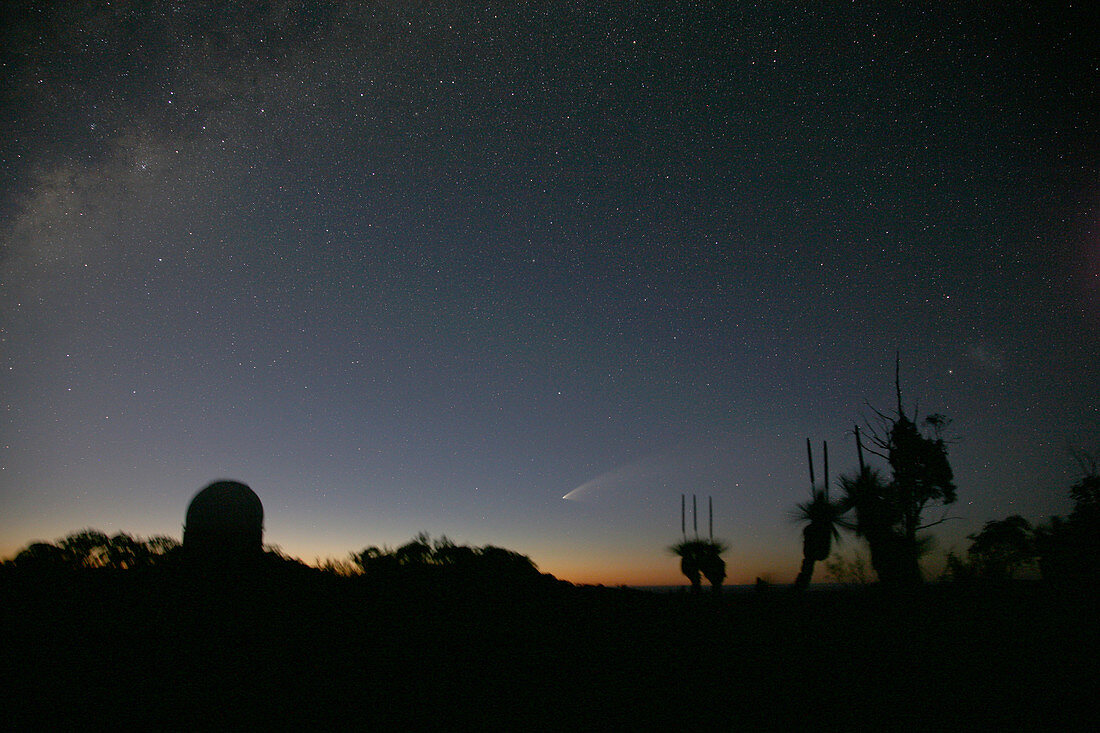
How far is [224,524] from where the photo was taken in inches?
491

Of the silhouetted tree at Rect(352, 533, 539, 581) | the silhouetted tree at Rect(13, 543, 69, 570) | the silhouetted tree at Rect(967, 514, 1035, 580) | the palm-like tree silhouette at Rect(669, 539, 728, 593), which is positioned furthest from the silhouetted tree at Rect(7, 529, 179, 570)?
the silhouetted tree at Rect(967, 514, 1035, 580)

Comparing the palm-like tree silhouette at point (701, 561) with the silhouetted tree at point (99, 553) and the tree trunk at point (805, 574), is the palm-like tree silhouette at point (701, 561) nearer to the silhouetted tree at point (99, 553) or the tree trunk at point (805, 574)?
the tree trunk at point (805, 574)

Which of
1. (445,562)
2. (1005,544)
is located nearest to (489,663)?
(445,562)

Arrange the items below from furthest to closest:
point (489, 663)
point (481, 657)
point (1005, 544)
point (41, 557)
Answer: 1. point (1005, 544)
2. point (41, 557)
3. point (481, 657)
4. point (489, 663)

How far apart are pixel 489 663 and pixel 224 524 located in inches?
368

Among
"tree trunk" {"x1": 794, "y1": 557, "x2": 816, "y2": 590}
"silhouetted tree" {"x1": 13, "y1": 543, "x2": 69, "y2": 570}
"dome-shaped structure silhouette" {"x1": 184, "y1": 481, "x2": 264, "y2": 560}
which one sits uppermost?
"dome-shaped structure silhouette" {"x1": 184, "y1": 481, "x2": 264, "y2": 560}

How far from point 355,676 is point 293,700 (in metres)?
0.68

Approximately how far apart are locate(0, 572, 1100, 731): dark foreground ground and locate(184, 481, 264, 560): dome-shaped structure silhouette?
3351 millimetres

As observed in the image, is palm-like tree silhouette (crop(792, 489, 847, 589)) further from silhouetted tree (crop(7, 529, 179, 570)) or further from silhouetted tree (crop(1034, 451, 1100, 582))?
silhouetted tree (crop(7, 529, 179, 570))

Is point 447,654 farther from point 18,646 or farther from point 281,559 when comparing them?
point 281,559

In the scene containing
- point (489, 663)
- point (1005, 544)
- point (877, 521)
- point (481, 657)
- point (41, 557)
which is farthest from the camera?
point (1005, 544)

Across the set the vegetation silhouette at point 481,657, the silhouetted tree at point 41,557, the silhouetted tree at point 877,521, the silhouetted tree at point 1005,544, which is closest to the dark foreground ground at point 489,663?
the vegetation silhouette at point 481,657

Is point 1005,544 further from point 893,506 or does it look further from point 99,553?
point 99,553

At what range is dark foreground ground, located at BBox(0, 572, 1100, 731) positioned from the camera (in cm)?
516
